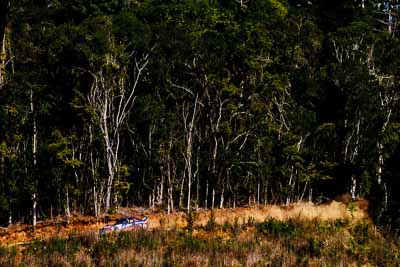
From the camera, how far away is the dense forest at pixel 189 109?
22219mm

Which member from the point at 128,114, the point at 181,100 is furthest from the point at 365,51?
the point at 128,114

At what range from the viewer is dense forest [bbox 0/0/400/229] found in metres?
22.2

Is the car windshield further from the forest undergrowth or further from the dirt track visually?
the forest undergrowth

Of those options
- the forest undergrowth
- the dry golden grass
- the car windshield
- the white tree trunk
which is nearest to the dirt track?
the dry golden grass

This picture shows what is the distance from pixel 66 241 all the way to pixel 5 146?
7213mm

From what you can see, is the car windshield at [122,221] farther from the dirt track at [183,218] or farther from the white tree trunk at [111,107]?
the white tree trunk at [111,107]

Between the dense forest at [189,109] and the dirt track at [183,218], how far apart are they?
760mm

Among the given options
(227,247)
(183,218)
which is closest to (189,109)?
(183,218)

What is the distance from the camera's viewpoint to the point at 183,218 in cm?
2130

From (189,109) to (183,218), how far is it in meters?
5.18

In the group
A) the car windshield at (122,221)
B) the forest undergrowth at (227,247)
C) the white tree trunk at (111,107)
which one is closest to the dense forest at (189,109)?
the white tree trunk at (111,107)

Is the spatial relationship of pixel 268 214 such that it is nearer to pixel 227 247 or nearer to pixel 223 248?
pixel 227 247

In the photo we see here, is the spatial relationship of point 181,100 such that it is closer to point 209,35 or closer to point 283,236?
point 209,35

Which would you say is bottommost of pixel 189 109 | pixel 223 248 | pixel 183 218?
pixel 183 218
